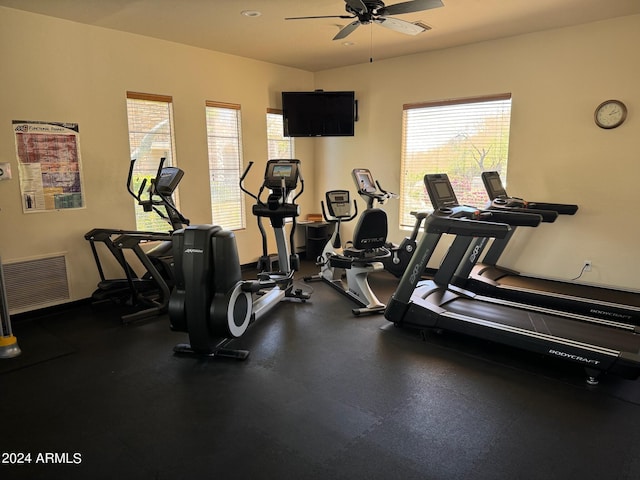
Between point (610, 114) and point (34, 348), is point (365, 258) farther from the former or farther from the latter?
point (34, 348)

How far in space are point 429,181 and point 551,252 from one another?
6.39 feet

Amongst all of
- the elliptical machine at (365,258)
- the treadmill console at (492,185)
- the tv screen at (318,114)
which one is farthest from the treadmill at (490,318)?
the tv screen at (318,114)

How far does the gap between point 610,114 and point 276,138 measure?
13.7 ft

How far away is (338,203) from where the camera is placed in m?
5.13

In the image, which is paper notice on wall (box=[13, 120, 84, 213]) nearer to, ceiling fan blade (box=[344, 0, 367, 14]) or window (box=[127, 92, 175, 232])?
window (box=[127, 92, 175, 232])

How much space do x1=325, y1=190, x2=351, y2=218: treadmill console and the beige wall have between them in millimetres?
1723

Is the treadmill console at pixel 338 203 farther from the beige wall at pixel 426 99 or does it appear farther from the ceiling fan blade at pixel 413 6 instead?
the ceiling fan blade at pixel 413 6

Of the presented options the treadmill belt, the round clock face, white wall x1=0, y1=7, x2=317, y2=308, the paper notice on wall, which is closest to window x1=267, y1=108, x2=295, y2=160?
white wall x1=0, y1=7, x2=317, y2=308

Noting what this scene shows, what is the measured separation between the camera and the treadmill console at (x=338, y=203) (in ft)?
16.6

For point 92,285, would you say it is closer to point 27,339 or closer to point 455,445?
point 27,339

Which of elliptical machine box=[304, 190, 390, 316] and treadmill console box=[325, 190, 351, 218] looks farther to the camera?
treadmill console box=[325, 190, 351, 218]

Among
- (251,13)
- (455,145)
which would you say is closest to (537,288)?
(455,145)

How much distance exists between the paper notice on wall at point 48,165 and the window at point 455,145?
4043 millimetres

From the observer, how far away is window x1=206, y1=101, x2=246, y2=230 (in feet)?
18.8
